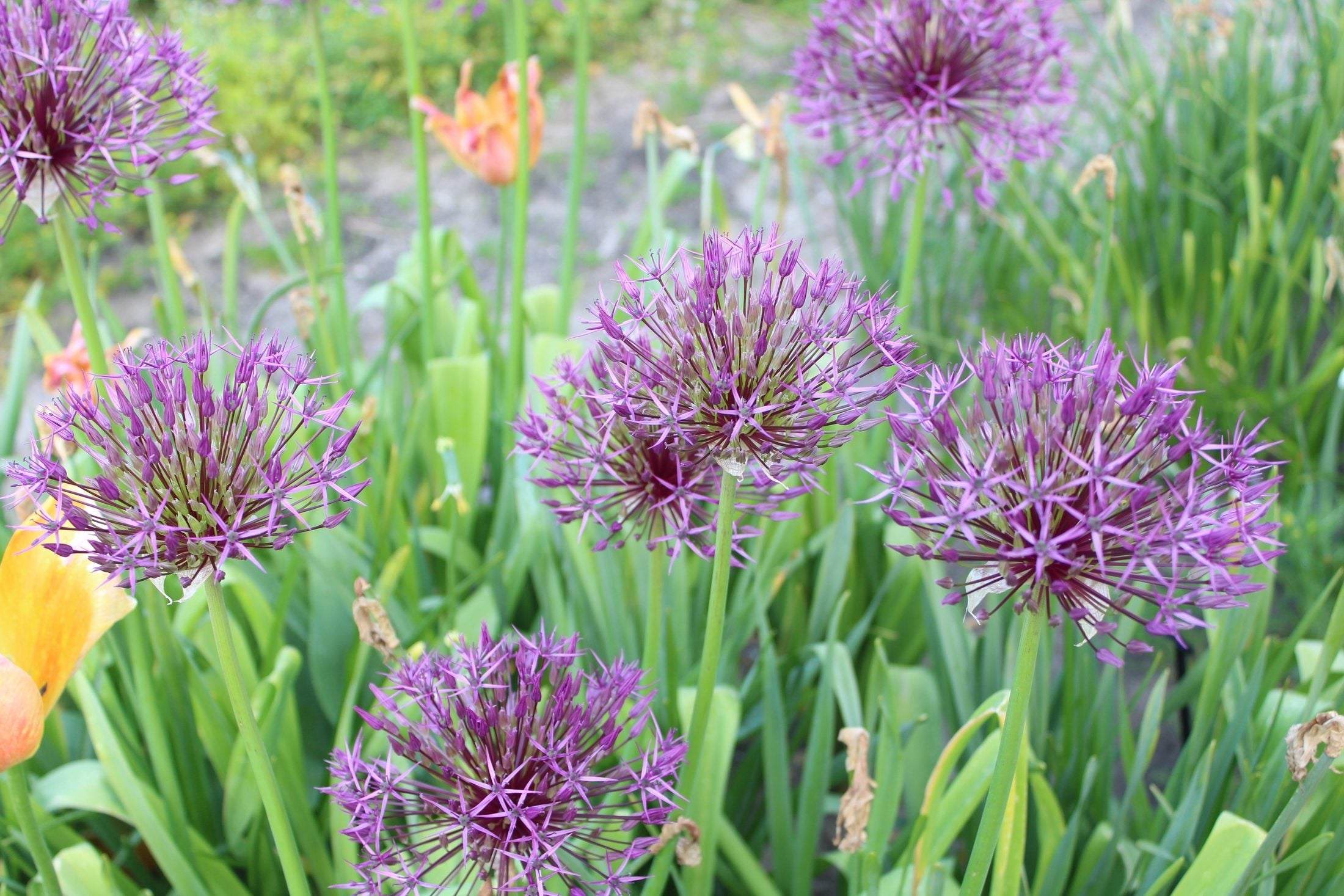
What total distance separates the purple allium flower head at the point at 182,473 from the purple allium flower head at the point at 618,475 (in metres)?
0.29

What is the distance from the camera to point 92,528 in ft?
3.72

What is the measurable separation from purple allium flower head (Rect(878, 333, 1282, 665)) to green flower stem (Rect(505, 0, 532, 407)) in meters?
1.52

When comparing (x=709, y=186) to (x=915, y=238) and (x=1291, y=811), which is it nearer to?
(x=915, y=238)

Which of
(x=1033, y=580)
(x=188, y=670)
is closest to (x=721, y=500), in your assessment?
(x=1033, y=580)

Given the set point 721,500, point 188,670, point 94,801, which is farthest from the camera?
point 188,670

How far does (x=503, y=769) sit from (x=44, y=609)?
624 millimetres

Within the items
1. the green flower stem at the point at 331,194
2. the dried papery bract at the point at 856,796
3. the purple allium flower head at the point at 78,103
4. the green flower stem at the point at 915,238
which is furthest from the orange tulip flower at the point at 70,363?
the dried papery bract at the point at 856,796

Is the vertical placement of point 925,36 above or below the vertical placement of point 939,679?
above

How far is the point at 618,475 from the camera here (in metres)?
1.46

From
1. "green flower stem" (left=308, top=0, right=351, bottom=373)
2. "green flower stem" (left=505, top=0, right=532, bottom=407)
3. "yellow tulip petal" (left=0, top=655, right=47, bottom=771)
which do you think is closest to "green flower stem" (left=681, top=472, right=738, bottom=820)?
"yellow tulip petal" (left=0, top=655, right=47, bottom=771)

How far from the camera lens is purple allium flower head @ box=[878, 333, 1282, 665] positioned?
3.52ft

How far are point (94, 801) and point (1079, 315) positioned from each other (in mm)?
2573

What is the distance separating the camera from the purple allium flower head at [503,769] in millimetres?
1224

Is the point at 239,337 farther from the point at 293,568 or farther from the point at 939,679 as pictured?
the point at 939,679
